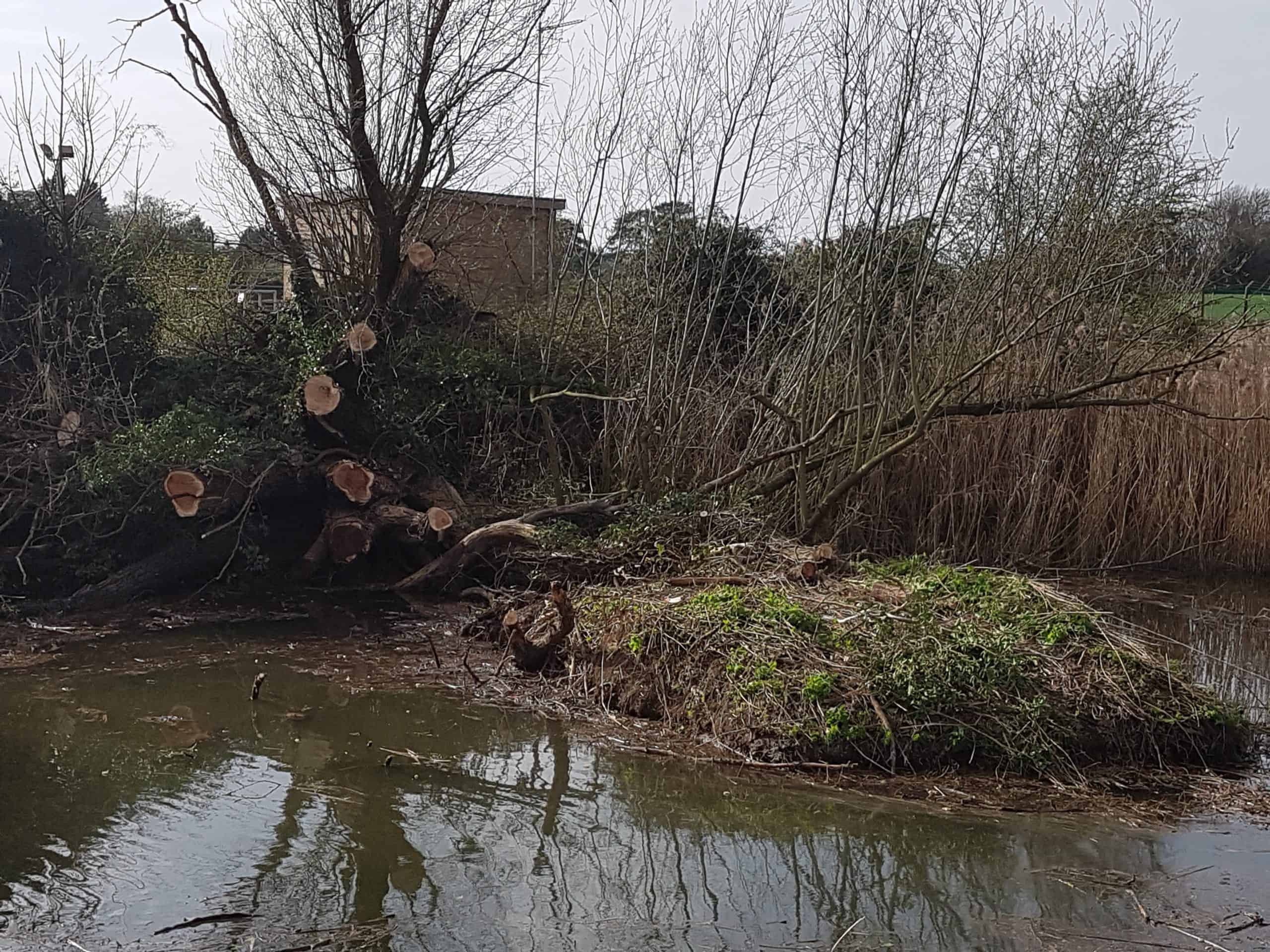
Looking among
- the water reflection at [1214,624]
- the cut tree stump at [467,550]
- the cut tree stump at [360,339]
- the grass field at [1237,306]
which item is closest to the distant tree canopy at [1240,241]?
the grass field at [1237,306]

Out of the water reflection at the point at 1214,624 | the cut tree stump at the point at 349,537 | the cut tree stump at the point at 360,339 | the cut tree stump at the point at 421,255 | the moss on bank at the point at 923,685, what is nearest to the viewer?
the moss on bank at the point at 923,685

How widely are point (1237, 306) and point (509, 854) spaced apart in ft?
28.5

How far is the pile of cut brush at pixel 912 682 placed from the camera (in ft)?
17.1

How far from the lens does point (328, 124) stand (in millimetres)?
9570

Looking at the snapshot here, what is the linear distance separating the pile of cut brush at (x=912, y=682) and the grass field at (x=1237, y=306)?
462cm

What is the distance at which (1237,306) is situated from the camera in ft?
32.5

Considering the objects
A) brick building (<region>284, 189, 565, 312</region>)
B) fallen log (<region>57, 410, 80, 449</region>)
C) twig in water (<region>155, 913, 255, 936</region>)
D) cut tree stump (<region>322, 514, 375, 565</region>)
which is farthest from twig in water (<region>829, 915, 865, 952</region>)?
brick building (<region>284, 189, 565, 312</region>)

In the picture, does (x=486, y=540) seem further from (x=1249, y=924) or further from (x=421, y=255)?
(x=1249, y=924)

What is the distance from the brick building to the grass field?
19.7 ft

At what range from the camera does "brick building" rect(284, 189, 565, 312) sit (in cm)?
988

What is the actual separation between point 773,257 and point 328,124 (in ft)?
13.1

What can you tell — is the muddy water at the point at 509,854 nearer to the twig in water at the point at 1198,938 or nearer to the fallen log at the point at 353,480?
the twig in water at the point at 1198,938

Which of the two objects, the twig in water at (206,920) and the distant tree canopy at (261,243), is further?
the distant tree canopy at (261,243)

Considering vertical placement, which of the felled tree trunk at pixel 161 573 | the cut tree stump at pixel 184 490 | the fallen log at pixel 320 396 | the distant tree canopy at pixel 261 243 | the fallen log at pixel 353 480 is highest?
the distant tree canopy at pixel 261 243
